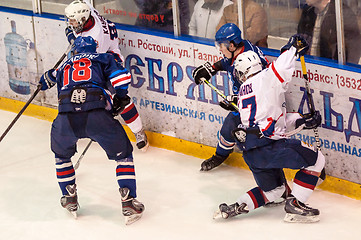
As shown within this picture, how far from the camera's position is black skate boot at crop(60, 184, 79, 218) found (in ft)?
17.1

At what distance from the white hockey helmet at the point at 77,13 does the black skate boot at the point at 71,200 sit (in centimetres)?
128

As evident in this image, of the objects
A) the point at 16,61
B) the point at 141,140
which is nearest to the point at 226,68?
the point at 141,140

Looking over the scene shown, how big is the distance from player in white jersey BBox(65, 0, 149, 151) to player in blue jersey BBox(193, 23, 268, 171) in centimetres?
61

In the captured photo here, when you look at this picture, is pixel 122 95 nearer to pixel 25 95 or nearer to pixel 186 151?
pixel 186 151

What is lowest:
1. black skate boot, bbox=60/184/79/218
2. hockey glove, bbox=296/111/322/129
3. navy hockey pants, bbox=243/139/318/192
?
black skate boot, bbox=60/184/79/218

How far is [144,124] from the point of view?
647 centimetres

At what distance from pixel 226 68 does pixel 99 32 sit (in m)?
1.06

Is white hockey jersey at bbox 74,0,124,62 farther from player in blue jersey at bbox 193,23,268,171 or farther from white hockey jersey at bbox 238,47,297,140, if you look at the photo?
white hockey jersey at bbox 238,47,297,140

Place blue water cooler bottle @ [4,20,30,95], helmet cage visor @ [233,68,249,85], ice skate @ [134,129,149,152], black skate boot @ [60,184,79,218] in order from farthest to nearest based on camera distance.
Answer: blue water cooler bottle @ [4,20,30,95], ice skate @ [134,129,149,152], black skate boot @ [60,184,79,218], helmet cage visor @ [233,68,249,85]

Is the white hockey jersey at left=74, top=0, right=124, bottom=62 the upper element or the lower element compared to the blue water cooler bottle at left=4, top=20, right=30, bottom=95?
upper

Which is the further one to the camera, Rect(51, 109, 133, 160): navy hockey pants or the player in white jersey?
the player in white jersey

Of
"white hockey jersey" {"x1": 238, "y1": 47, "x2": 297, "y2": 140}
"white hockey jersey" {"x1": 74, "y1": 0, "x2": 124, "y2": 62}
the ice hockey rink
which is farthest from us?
"white hockey jersey" {"x1": 74, "y1": 0, "x2": 124, "y2": 62}

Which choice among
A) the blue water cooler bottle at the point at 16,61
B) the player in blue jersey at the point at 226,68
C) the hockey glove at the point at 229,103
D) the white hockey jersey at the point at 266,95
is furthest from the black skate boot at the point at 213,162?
the blue water cooler bottle at the point at 16,61

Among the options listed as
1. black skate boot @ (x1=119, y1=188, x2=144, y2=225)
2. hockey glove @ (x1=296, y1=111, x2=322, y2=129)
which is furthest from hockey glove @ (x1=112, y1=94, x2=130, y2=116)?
hockey glove @ (x1=296, y1=111, x2=322, y2=129)
